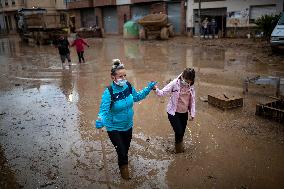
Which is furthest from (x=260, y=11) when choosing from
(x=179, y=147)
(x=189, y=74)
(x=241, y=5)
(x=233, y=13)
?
(x=189, y=74)

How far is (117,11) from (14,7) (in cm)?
2388

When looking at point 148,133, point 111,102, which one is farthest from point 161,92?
point 148,133

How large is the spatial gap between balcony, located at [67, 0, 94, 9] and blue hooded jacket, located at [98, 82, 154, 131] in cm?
3515

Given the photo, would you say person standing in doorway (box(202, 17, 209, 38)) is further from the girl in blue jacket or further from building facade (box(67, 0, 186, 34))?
the girl in blue jacket

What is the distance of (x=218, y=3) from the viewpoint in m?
25.1

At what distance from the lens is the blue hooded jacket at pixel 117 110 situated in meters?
4.01

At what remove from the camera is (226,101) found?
733 centimetres

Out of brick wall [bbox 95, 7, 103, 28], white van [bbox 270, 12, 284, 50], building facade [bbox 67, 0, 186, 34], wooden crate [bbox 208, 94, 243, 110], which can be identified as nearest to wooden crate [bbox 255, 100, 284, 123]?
wooden crate [bbox 208, 94, 243, 110]

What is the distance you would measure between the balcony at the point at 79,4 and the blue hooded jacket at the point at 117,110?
35148 mm

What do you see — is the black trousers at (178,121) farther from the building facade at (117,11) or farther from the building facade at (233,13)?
the building facade at (117,11)

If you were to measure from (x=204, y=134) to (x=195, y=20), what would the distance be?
2262cm

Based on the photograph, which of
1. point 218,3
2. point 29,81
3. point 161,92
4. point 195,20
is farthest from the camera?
point 195,20

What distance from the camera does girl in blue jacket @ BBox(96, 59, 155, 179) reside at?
13.2 feet

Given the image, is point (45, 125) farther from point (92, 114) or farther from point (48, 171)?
point (48, 171)
